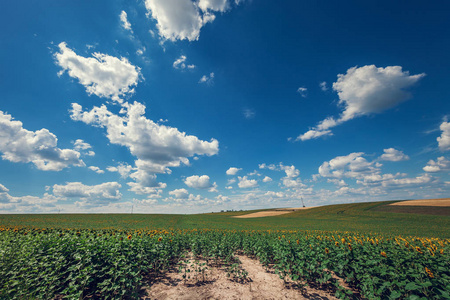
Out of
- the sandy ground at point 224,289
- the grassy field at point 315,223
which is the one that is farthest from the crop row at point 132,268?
the grassy field at point 315,223

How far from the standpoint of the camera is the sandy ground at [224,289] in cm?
630

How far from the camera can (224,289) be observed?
269 inches

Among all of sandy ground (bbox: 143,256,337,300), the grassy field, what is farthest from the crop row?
the grassy field

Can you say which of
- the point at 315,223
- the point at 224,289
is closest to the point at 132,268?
the point at 224,289

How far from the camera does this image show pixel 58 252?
19.1 feet

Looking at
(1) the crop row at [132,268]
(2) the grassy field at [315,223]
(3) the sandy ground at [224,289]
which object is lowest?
(2) the grassy field at [315,223]

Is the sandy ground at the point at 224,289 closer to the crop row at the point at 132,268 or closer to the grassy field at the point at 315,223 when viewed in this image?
the crop row at the point at 132,268

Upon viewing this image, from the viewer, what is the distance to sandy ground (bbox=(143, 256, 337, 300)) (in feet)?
20.7

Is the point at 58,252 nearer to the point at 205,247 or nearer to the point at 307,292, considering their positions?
the point at 205,247

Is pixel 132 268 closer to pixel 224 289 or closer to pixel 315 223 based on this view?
pixel 224 289

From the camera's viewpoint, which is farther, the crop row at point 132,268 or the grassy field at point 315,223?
the grassy field at point 315,223

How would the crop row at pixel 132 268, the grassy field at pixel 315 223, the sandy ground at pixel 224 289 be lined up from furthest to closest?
the grassy field at pixel 315 223, the sandy ground at pixel 224 289, the crop row at pixel 132 268

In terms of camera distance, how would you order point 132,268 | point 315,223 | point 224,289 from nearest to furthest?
point 132,268
point 224,289
point 315,223

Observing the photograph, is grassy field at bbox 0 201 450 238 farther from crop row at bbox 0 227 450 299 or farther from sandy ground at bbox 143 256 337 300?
crop row at bbox 0 227 450 299
